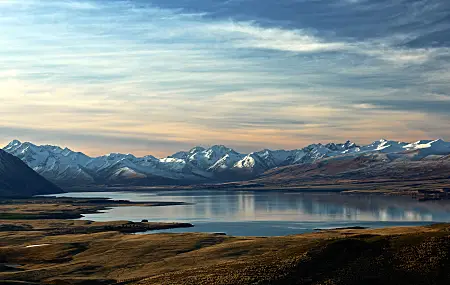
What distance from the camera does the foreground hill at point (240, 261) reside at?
212 feet

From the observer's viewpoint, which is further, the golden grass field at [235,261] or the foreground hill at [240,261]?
the golden grass field at [235,261]

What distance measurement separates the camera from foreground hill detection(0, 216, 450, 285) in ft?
212

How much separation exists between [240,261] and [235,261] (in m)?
2.49

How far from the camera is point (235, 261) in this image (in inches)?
3167

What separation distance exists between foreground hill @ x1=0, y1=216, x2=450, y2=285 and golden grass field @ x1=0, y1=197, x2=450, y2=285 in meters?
0.10

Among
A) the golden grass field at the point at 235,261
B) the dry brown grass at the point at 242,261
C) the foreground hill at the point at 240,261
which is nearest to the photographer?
the foreground hill at the point at 240,261

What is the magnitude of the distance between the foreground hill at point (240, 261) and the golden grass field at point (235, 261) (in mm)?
98

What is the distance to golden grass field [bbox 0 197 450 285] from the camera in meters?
64.9

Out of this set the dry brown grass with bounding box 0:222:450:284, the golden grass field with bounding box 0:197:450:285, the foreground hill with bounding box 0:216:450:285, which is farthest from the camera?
the dry brown grass with bounding box 0:222:450:284

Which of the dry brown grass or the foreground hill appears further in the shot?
the dry brown grass

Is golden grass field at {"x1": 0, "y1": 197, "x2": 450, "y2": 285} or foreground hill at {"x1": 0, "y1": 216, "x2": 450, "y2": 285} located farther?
golden grass field at {"x1": 0, "y1": 197, "x2": 450, "y2": 285}

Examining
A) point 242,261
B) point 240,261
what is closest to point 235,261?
point 240,261

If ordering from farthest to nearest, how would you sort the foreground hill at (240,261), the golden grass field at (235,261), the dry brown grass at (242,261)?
the dry brown grass at (242,261), the golden grass field at (235,261), the foreground hill at (240,261)

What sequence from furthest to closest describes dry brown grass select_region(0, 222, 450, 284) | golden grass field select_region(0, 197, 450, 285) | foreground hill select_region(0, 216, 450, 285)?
dry brown grass select_region(0, 222, 450, 284) → golden grass field select_region(0, 197, 450, 285) → foreground hill select_region(0, 216, 450, 285)
